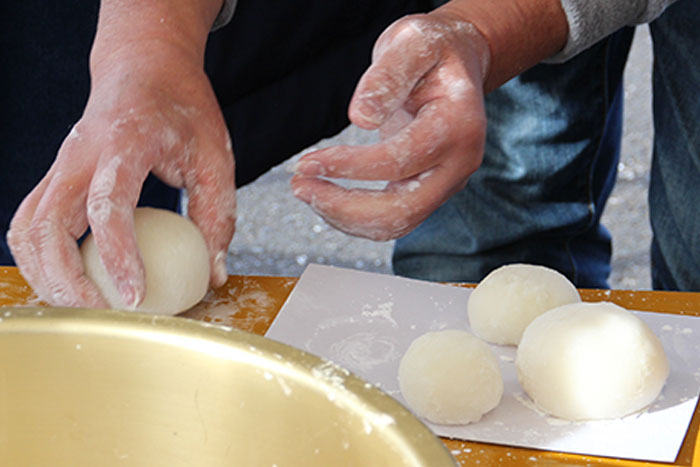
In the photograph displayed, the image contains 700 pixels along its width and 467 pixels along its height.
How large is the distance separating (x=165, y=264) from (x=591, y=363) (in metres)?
0.48

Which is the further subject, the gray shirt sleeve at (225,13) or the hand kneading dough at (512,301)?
the gray shirt sleeve at (225,13)

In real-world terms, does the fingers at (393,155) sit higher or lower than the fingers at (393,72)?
lower

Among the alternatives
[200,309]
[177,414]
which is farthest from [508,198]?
[177,414]

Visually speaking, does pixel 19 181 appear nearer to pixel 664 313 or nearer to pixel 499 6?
pixel 499 6

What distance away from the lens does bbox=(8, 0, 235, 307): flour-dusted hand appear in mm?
877

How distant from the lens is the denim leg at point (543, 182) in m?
1.50

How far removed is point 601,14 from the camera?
104 centimetres

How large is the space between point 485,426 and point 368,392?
37 centimetres

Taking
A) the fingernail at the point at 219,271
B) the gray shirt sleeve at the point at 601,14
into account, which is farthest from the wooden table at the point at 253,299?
the gray shirt sleeve at the point at 601,14

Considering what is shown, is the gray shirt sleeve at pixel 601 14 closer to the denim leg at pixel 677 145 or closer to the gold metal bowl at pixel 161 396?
the denim leg at pixel 677 145

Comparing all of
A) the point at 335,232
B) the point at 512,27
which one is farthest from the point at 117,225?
the point at 335,232

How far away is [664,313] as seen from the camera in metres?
0.92

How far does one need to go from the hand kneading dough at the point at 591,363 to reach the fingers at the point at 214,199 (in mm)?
388

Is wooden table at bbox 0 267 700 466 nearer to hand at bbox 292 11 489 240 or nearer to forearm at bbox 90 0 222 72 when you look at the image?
hand at bbox 292 11 489 240
